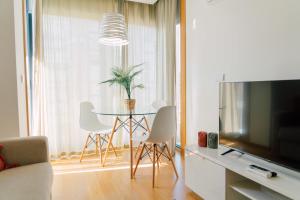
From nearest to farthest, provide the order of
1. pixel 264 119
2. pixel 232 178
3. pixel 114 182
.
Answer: pixel 264 119 < pixel 232 178 < pixel 114 182

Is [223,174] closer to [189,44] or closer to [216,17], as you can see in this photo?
[216,17]

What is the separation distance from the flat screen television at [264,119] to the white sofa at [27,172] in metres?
1.68

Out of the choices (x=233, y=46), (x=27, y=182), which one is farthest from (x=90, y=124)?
(x=233, y=46)

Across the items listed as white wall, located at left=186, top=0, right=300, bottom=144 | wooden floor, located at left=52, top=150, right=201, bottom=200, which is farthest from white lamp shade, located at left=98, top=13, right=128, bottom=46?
wooden floor, located at left=52, top=150, right=201, bottom=200

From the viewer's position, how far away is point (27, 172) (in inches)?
71.7

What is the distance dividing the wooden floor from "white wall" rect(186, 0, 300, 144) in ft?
2.72

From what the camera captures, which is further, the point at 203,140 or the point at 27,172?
the point at 203,140

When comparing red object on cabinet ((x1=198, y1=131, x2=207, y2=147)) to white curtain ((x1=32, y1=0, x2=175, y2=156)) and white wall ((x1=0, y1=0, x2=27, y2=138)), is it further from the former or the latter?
white wall ((x1=0, y1=0, x2=27, y2=138))

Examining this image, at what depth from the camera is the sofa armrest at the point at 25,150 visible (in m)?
2.01

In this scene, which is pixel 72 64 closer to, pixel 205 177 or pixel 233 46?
pixel 233 46

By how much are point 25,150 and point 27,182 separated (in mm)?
538

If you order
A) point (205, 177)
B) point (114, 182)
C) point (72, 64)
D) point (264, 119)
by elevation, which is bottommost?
point (114, 182)

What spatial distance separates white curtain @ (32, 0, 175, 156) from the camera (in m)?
3.45

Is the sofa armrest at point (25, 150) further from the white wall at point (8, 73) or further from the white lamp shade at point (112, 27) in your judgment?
the white lamp shade at point (112, 27)
